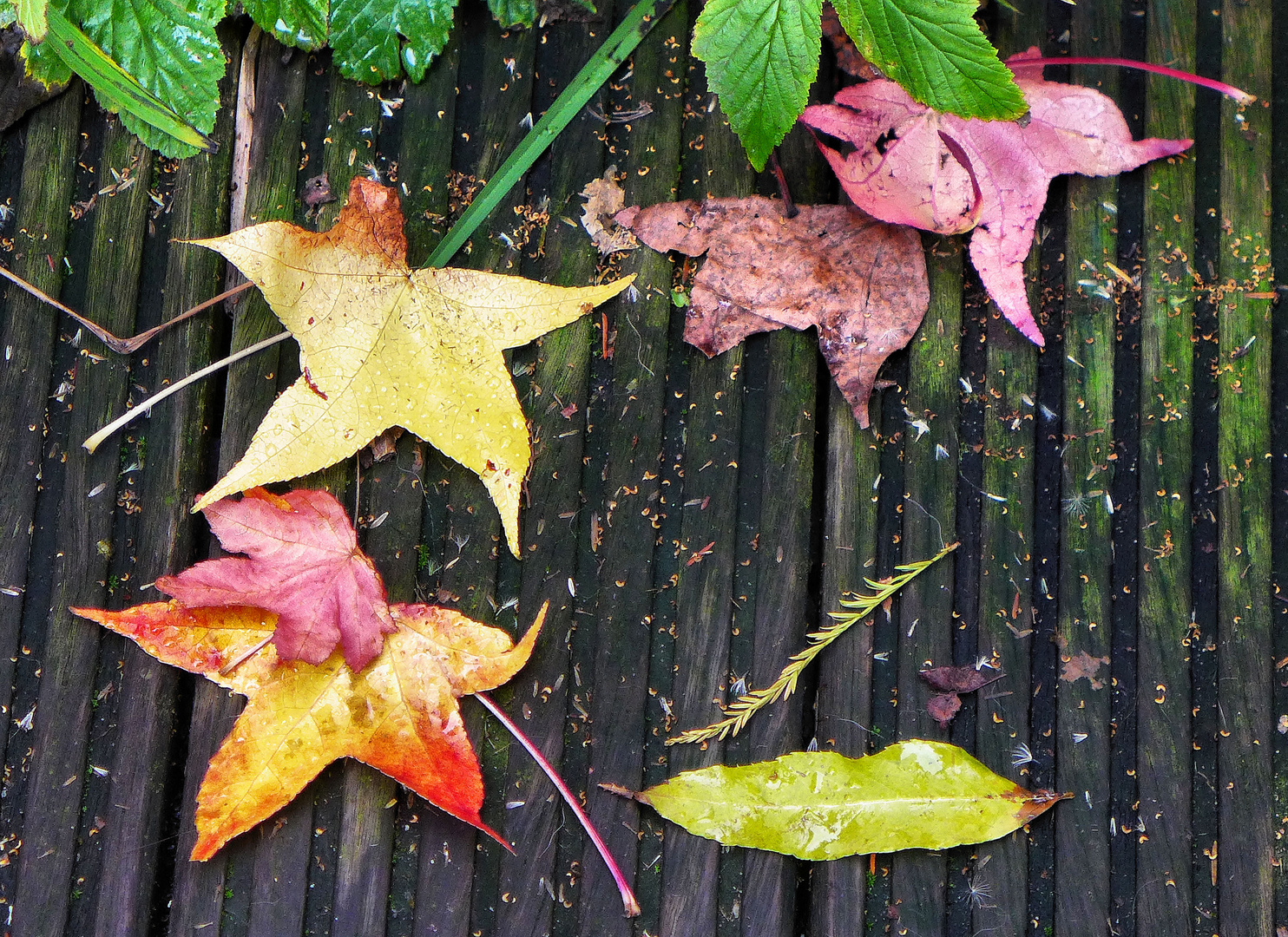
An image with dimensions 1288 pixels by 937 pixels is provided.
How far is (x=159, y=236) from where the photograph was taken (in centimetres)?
114

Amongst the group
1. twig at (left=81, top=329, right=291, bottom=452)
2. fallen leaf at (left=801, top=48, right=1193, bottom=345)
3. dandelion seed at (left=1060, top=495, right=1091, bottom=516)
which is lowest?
dandelion seed at (left=1060, top=495, right=1091, bottom=516)

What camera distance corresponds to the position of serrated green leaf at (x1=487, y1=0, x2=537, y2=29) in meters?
1.12

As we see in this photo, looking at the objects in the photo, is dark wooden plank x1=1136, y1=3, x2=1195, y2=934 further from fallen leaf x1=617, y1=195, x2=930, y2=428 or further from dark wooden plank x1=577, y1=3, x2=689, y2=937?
dark wooden plank x1=577, y1=3, x2=689, y2=937

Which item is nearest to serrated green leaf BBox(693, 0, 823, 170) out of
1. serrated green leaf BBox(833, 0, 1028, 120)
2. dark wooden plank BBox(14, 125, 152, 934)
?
serrated green leaf BBox(833, 0, 1028, 120)

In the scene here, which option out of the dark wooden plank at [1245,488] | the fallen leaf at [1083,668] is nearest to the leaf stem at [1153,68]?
the dark wooden plank at [1245,488]

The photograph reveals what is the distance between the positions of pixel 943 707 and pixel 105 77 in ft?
4.07

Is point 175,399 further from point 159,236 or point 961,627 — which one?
point 961,627

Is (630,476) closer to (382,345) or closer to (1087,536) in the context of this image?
(382,345)

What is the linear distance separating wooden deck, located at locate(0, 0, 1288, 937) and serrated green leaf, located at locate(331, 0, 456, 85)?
3 centimetres

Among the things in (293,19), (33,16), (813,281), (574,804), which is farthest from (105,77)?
(574,804)

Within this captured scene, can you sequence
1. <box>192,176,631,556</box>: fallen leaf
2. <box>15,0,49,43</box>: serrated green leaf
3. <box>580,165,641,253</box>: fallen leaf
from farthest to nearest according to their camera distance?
1. <box>580,165,641,253</box>: fallen leaf
2. <box>192,176,631,556</box>: fallen leaf
3. <box>15,0,49,43</box>: serrated green leaf

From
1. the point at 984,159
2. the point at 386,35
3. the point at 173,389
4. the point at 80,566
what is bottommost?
the point at 80,566

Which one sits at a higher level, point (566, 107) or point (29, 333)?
point (566, 107)

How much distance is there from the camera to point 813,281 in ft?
3.56
